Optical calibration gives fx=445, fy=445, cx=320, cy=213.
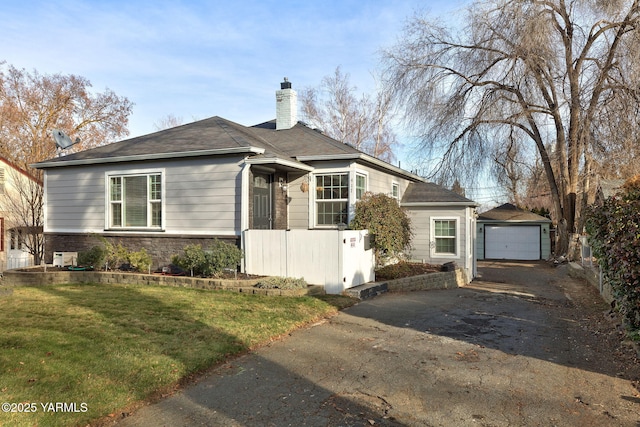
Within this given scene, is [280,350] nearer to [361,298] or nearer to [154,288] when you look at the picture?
[361,298]

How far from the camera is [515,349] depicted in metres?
6.25

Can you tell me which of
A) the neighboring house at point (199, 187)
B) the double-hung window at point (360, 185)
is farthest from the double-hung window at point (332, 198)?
the double-hung window at point (360, 185)

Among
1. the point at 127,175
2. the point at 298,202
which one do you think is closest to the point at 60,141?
the point at 127,175

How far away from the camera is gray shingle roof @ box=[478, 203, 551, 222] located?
29.6 m

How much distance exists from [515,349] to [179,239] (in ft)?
28.8

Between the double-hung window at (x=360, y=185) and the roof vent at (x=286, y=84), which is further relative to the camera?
the roof vent at (x=286, y=84)

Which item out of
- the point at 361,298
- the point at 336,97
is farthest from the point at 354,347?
the point at 336,97

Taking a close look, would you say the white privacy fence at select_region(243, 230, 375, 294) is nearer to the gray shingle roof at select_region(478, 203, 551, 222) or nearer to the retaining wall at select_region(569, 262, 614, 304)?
the retaining wall at select_region(569, 262, 614, 304)

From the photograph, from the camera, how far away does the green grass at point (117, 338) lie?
4.17 m

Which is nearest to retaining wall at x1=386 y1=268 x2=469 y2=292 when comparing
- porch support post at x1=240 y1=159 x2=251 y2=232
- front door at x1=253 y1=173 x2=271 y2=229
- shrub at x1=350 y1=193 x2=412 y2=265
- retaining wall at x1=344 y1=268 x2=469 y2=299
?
retaining wall at x1=344 y1=268 x2=469 y2=299

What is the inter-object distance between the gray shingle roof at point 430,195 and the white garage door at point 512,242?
47.0ft

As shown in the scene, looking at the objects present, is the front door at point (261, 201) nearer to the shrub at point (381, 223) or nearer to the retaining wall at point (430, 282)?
the shrub at point (381, 223)

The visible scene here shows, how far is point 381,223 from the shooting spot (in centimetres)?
1178

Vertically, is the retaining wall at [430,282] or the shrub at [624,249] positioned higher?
the shrub at [624,249]
